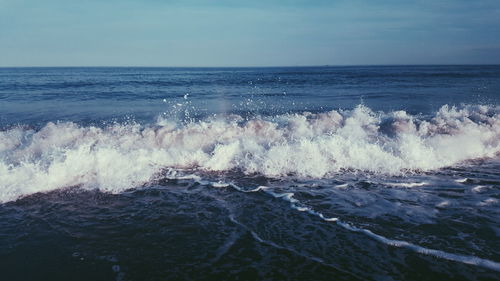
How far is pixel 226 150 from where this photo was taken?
Answer: 782cm

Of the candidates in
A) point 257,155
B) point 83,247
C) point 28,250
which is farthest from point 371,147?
point 28,250

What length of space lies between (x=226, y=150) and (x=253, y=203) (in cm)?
250

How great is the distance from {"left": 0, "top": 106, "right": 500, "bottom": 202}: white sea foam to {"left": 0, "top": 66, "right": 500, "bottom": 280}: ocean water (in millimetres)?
37

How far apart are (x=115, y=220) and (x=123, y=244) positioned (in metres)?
0.79

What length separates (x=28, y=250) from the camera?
4.14 meters

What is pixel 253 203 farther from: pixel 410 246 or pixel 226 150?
pixel 226 150

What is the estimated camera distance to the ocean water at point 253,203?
12.5 feet

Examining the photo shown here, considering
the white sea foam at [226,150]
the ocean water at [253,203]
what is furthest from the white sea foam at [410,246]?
the white sea foam at [226,150]

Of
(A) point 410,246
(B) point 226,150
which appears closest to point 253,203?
(A) point 410,246

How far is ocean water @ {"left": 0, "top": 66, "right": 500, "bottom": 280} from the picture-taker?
3820 mm

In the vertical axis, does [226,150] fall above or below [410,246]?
above

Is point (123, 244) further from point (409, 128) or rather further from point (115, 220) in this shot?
point (409, 128)

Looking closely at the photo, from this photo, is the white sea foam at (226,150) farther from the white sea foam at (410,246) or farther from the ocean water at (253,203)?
the white sea foam at (410,246)

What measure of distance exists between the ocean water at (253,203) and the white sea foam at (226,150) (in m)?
0.04
